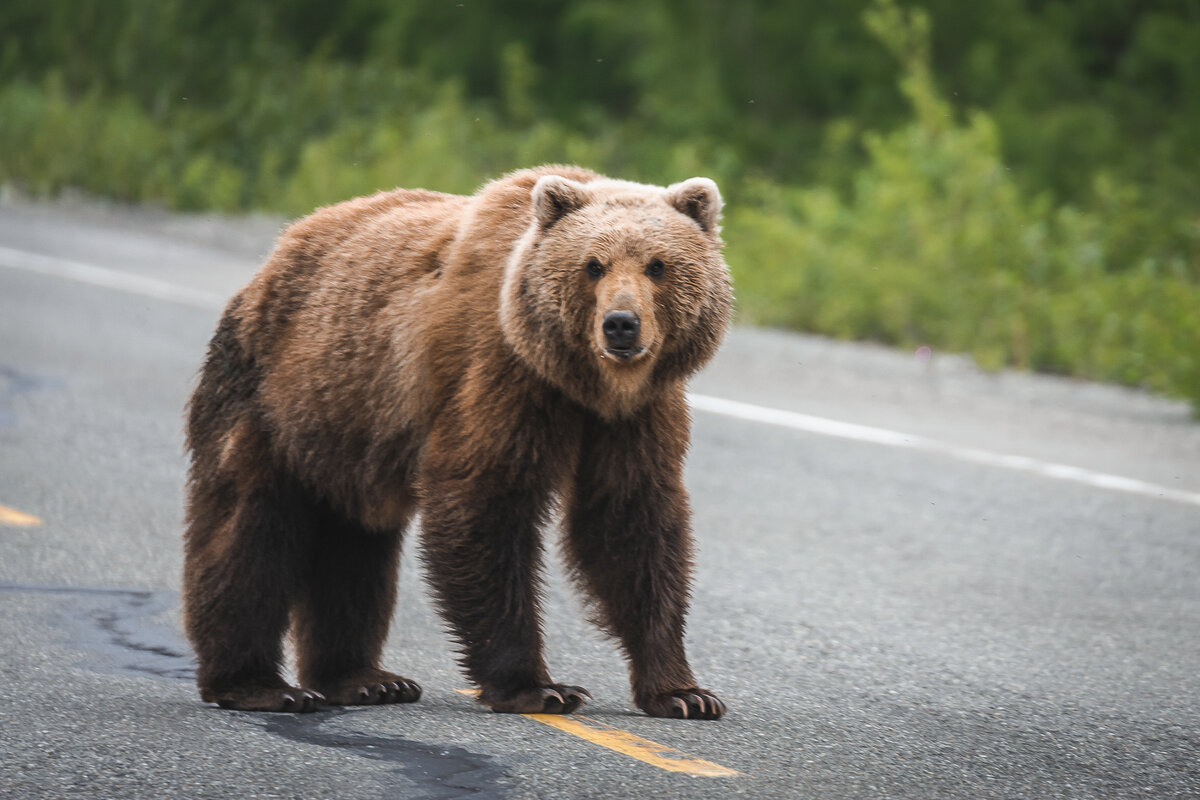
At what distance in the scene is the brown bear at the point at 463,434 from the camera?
4297mm

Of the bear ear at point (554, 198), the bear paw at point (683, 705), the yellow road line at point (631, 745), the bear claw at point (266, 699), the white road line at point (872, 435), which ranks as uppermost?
the bear ear at point (554, 198)

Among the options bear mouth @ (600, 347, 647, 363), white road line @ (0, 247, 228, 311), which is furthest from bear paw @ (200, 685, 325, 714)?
white road line @ (0, 247, 228, 311)

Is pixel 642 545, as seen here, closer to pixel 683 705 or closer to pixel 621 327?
pixel 683 705

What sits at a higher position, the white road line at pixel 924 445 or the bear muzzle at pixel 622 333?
the bear muzzle at pixel 622 333

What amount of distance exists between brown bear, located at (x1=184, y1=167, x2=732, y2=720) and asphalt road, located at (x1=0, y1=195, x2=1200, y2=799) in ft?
0.80

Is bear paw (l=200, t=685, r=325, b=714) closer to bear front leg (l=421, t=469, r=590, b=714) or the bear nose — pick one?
bear front leg (l=421, t=469, r=590, b=714)

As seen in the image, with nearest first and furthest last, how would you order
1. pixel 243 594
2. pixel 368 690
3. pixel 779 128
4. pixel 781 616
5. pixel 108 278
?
pixel 243 594 < pixel 368 690 < pixel 781 616 < pixel 108 278 < pixel 779 128

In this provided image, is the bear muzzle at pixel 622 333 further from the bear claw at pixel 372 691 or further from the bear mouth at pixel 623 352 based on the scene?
the bear claw at pixel 372 691

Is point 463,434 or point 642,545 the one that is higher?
point 463,434

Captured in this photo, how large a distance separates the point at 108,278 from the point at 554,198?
10.6 metres

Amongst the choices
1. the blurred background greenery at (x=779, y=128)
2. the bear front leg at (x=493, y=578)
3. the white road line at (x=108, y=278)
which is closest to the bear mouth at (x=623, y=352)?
the bear front leg at (x=493, y=578)

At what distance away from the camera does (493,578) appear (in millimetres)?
4352

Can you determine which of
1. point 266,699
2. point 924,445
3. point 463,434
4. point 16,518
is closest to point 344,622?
point 266,699

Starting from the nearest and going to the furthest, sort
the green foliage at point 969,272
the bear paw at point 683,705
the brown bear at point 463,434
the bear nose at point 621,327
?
the bear nose at point 621,327, the brown bear at point 463,434, the bear paw at point 683,705, the green foliage at point 969,272
